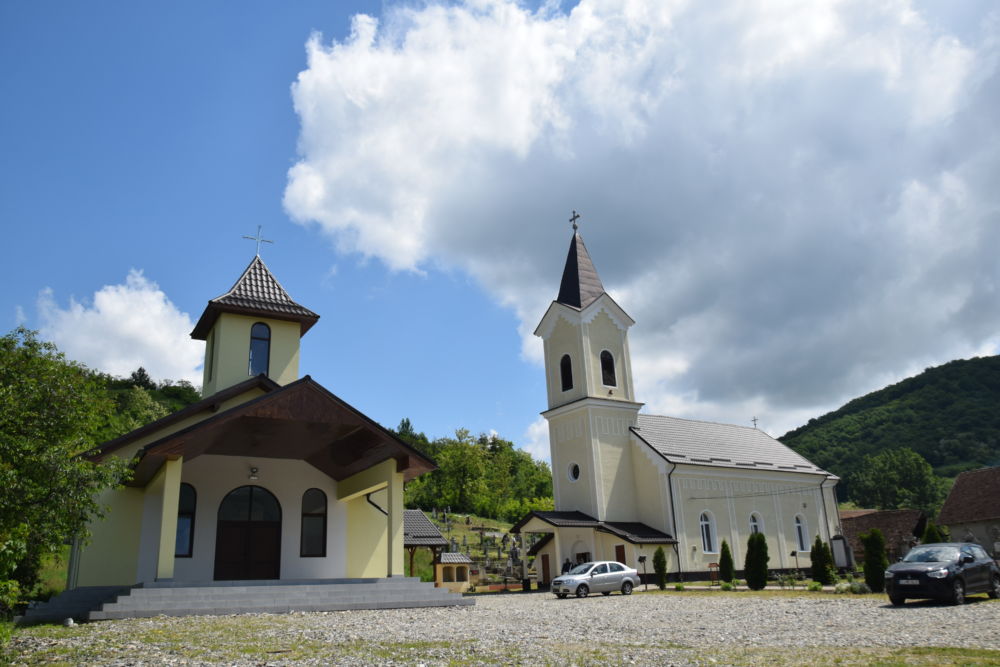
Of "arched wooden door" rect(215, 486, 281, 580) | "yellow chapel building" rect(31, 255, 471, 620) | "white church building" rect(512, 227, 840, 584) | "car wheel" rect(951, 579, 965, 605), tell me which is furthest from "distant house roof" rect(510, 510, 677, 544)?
"car wheel" rect(951, 579, 965, 605)

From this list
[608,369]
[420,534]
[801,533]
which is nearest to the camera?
[420,534]

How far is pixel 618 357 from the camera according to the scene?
1522 inches

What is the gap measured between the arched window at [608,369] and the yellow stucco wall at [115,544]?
79.3ft

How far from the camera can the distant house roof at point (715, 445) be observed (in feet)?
123

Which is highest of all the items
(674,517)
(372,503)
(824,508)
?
(824,508)

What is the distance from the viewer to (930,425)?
79.2m

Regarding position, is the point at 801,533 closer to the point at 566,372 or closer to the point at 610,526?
the point at 610,526

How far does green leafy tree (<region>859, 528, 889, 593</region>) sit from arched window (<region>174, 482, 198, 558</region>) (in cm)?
1951

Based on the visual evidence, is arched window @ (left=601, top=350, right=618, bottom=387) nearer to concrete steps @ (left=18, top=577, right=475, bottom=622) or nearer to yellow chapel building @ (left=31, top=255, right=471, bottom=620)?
yellow chapel building @ (left=31, top=255, right=471, bottom=620)

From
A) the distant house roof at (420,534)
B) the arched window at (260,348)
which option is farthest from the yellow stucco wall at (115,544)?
the distant house roof at (420,534)

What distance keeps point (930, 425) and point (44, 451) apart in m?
86.6

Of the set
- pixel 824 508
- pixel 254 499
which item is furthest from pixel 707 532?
pixel 254 499

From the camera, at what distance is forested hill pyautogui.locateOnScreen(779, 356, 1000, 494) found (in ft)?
245

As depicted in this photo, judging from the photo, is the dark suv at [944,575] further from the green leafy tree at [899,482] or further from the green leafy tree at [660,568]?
the green leafy tree at [899,482]
